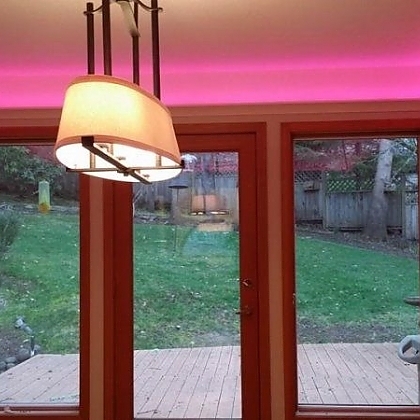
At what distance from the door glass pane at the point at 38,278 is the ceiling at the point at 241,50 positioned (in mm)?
501

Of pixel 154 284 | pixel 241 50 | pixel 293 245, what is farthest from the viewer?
pixel 154 284

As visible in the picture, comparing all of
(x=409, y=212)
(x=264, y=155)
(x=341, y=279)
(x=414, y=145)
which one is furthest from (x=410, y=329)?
(x=264, y=155)

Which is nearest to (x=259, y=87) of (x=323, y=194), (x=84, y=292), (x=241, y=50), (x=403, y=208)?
(x=241, y=50)

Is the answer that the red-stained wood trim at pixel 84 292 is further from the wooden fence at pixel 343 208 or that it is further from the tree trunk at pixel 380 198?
the tree trunk at pixel 380 198

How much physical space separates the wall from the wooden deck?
222 mm

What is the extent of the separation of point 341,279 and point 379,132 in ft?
3.40

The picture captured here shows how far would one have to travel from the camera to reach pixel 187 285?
355 centimetres

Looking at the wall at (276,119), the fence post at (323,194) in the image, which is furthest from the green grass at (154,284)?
the fence post at (323,194)

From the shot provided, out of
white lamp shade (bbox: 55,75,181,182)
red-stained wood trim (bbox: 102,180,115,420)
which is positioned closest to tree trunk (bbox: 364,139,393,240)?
red-stained wood trim (bbox: 102,180,115,420)

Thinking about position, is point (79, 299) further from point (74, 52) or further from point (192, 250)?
point (74, 52)

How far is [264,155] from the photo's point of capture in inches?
135

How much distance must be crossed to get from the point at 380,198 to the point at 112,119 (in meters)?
2.49

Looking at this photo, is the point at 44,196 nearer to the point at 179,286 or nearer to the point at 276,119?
the point at 179,286

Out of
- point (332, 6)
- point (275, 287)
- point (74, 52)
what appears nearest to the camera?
point (332, 6)
